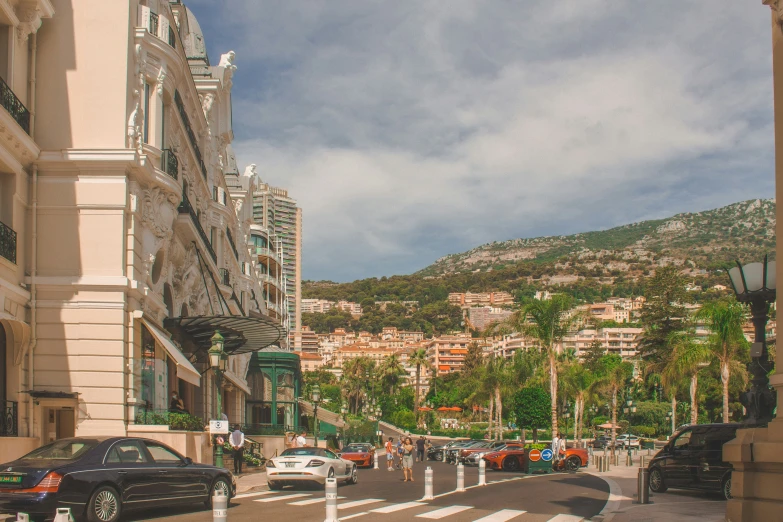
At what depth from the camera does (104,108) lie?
22547mm

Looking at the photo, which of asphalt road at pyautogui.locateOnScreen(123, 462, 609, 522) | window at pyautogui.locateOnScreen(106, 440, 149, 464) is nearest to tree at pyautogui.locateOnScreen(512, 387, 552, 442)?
asphalt road at pyautogui.locateOnScreen(123, 462, 609, 522)

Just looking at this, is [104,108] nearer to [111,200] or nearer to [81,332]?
[111,200]

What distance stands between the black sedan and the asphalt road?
22.4 inches

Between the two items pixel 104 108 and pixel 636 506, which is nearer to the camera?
pixel 636 506

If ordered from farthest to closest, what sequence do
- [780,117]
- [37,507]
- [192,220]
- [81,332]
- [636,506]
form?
[192,220] → [81,332] → [636,506] → [37,507] → [780,117]

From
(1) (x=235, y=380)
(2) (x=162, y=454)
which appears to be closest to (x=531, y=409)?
(1) (x=235, y=380)

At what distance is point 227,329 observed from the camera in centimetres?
2978

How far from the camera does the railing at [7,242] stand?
66.7ft

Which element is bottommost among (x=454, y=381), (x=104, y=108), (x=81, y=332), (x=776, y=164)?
(x=454, y=381)

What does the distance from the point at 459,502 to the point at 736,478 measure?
8.05 m

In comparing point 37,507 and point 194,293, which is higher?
point 194,293

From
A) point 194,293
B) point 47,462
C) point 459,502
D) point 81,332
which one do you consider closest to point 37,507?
point 47,462

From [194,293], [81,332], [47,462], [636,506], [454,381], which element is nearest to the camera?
[47,462]

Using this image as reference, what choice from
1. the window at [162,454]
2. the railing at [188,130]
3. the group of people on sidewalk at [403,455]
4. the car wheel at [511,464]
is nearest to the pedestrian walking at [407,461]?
the group of people on sidewalk at [403,455]
